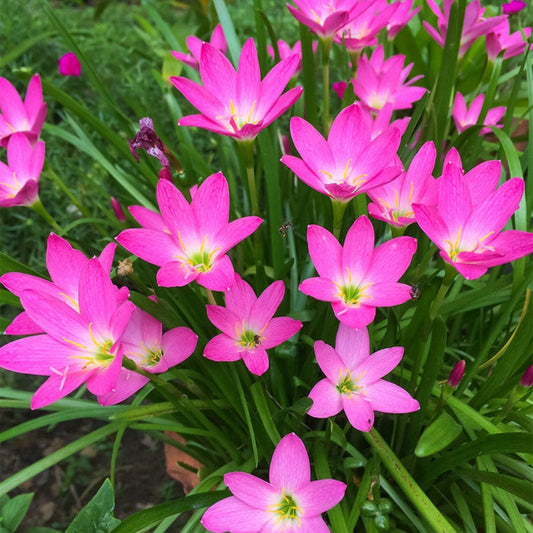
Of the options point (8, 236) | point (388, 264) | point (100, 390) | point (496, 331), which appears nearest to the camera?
point (100, 390)

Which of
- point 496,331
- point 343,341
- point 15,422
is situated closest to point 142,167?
point 343,341

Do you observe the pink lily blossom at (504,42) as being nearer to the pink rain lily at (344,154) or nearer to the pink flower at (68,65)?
the pink rain lily at (344,154)

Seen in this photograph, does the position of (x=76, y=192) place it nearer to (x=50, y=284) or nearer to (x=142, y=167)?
(x=142, y=167)

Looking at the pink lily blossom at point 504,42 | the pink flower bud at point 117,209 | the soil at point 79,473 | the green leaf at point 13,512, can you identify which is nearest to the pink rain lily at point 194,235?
the pink flower bud at point 117,209

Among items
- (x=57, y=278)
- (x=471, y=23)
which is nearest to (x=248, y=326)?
(x=57, y=278)

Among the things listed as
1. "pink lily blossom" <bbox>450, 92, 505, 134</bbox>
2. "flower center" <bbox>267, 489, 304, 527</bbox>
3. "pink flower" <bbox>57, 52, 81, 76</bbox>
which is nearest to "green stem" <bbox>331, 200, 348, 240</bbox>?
"flower center" <bbox>267, 489, 304, 527</bbox>

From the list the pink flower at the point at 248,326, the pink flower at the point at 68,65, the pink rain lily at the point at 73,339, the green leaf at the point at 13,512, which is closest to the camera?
the pink rain lily at the point at 73,339
